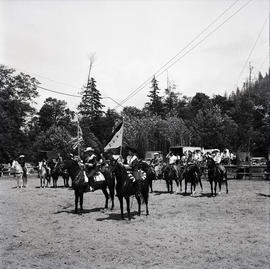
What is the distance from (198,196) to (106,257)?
1346cm

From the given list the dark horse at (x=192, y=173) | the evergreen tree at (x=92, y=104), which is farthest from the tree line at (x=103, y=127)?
the dark horse at (x=192, y=173)

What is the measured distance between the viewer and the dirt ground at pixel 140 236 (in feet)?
32.0

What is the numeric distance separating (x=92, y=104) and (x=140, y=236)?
71.2 metres

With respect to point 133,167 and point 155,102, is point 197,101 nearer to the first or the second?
point 155,102

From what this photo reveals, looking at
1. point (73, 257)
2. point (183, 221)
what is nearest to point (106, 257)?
point (73, 257)

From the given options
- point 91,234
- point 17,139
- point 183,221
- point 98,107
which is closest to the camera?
point 91,234

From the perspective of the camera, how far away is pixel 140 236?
12.3 m

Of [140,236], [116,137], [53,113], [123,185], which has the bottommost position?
[140,236]

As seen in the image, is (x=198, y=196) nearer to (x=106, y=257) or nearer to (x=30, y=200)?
(x=30, y=200)

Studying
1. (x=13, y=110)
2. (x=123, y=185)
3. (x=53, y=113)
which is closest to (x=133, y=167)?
(x=123, y=185)

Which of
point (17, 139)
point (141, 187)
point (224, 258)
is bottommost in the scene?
point (224, 258)

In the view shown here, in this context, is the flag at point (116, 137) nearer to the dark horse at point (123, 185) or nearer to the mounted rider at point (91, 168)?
the mounted rider at point (91, 168)

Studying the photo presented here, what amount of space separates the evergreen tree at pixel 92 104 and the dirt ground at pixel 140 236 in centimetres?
6284

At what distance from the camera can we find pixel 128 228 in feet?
44.4
